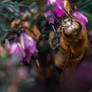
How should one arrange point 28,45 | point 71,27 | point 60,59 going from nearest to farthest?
point 71,27
point 28,45
point 60,59

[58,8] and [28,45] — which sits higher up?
[58,8]

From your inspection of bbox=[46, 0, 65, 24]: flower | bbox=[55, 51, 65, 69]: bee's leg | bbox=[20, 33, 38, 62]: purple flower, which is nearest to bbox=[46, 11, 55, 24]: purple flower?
bbox=[46, 0, 65, 24]: flower

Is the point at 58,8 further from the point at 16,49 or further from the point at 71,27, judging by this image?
the point at 16,49

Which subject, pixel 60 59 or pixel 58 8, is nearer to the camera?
pixel 58 8

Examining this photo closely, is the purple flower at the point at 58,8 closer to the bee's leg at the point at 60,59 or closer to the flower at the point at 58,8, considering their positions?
the flower at the point at 58,8

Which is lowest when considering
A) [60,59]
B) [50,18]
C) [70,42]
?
[60,59]

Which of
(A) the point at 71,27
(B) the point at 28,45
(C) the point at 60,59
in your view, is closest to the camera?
(A) the point at 71,27

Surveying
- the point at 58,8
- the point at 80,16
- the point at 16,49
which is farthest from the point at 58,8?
the point at 16,49
